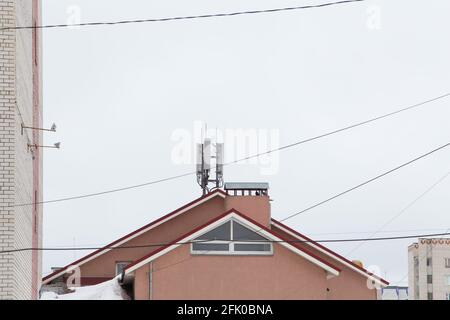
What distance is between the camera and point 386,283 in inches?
1439

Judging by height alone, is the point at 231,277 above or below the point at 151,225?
below

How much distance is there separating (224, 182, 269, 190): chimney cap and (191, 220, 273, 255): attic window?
497cm

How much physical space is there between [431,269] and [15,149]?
108 m

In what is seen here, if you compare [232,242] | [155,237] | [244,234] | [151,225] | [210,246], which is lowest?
[210,246]

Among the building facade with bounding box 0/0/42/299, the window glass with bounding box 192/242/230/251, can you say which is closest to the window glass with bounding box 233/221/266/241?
the window glass with bounding box 192/242/230/251

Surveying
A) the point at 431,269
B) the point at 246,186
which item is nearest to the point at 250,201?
the point at 246,186

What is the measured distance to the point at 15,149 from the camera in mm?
17578

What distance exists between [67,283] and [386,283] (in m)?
11.1

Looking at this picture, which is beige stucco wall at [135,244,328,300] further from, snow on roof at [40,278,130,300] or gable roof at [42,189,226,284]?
gable roof at [42,189,226,284]

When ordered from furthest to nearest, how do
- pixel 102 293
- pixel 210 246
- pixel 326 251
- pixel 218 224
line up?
pixel 326 251 < pixel 102 293 < pixel 210 246 < pixel 218 224

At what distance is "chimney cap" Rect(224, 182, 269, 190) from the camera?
119 ft

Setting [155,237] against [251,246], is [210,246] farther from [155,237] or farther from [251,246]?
[155,237]
